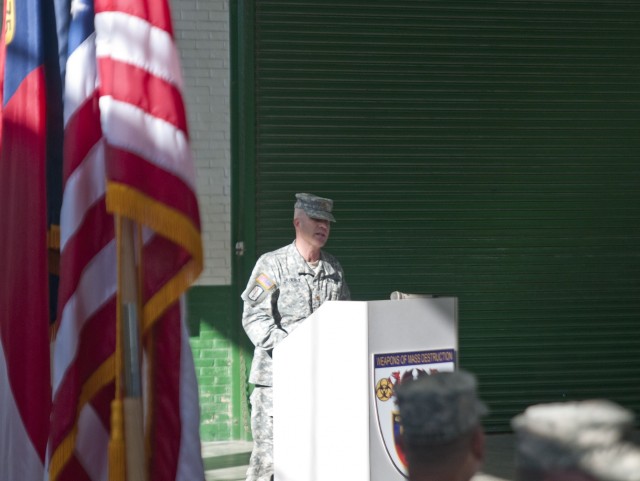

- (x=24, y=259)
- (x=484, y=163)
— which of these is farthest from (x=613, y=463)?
(x=484, y=163)

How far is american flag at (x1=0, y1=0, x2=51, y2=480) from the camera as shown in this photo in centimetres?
379

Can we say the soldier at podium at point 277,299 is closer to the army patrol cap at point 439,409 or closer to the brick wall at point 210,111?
the brick wall at point 210,111

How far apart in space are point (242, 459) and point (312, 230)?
281 centimetres

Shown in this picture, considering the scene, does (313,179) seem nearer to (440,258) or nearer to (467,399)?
(440,258)

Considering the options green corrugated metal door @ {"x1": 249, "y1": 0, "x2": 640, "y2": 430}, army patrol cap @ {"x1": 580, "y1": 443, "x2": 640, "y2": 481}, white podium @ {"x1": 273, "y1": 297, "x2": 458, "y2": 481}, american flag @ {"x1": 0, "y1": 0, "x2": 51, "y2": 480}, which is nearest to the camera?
army patrol cap @ {"x1": 580, "y1": 443, "x2": 640, "y2": 481}

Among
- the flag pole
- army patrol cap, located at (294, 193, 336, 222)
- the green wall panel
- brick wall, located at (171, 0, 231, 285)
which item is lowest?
the green wall panel

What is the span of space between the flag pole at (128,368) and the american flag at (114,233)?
0.06 meters

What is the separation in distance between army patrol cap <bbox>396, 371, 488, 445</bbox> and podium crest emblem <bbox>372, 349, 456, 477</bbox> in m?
3.00

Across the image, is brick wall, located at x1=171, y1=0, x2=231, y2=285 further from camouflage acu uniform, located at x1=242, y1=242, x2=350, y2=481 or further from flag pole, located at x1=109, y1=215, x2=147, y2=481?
flag pole, located at x1=109, y1=215, x2=147, y2=481

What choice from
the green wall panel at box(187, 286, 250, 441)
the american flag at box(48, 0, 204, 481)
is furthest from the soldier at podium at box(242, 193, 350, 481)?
Answer: the american flag at box(48, 0, 204, 481)

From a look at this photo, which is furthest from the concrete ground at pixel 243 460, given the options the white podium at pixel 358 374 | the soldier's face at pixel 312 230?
the white podium at pixel 358 374

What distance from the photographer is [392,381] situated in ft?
16.7

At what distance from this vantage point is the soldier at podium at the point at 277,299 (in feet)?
21.1

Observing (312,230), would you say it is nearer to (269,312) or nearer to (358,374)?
(269,312)
